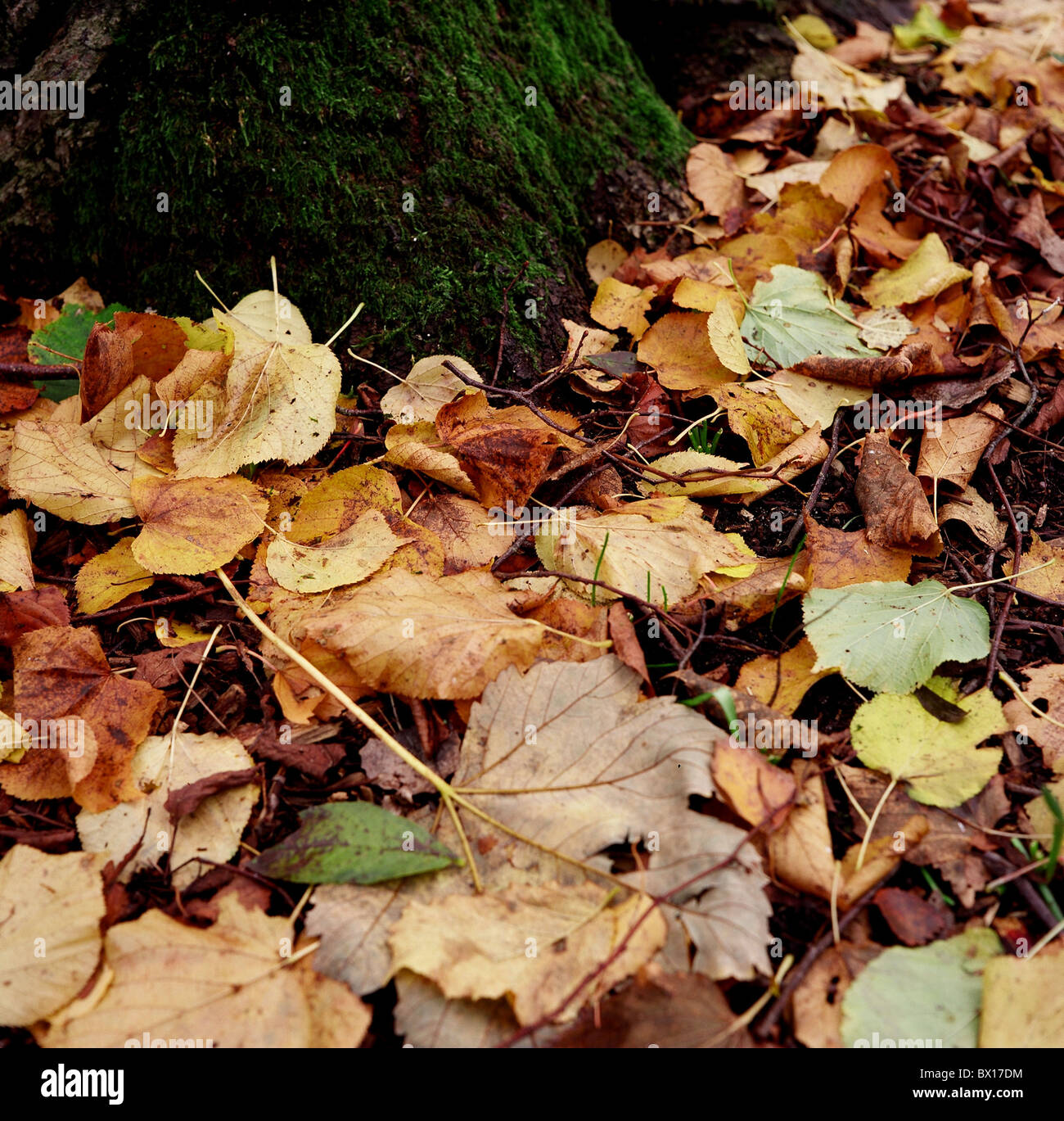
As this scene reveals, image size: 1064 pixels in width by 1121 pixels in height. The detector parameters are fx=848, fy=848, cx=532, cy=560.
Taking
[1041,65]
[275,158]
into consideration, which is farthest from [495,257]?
[1041,65]

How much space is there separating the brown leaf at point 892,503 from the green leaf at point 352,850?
1.20m

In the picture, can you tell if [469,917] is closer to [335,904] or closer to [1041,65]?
[335,904]

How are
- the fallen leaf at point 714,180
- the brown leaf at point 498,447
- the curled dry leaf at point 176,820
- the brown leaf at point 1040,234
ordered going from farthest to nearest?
the fallen leaf at point 714,180 < the brown leaf at point 1040,234 < the brown leaf at point 498,447 < the curled dry leaf at point 176,820

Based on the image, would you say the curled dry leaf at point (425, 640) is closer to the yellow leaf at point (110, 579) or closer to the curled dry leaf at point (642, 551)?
the curled dry leaf at point (642, 551)

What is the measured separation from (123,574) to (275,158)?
117cm

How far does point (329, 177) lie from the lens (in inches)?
88.5

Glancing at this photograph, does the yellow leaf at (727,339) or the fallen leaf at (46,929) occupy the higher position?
the yellow leaf at (727,339)

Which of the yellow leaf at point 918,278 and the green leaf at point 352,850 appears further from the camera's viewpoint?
the yellow leaf at point 918,278

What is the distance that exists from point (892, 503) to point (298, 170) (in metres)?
1.72

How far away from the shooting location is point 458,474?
1.98 metres

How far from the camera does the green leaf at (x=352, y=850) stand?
1377 millimetres

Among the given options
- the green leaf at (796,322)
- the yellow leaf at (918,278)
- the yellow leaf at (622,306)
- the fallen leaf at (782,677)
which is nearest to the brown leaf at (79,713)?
the fallen leaf at (782,677)

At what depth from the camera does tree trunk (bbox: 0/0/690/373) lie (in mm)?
2230

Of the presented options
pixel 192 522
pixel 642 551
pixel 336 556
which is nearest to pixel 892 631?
pixel 642 551
